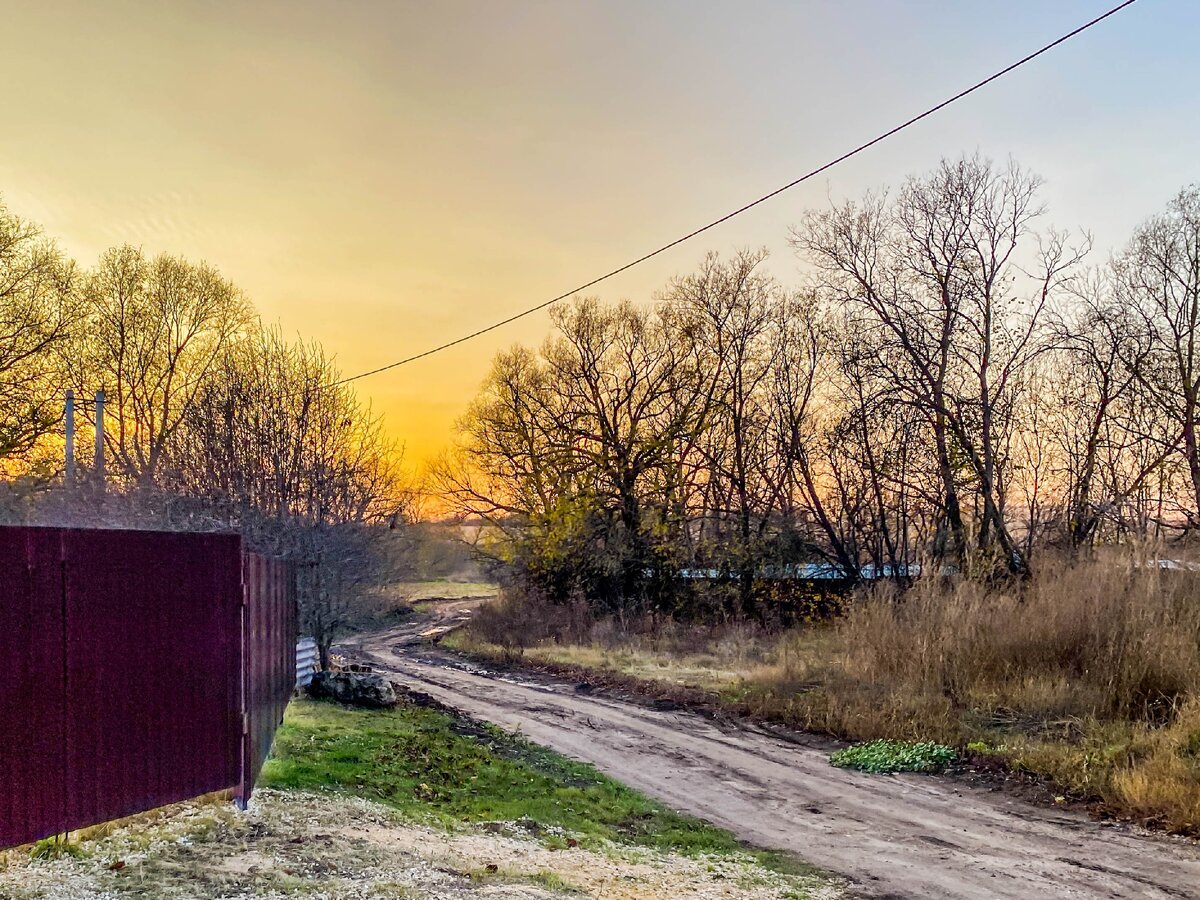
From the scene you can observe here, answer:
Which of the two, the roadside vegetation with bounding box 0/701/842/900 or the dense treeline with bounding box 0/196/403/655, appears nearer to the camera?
the roadside vegetation with bounding box 0/701/842/900

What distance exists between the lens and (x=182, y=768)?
5676 millimetres

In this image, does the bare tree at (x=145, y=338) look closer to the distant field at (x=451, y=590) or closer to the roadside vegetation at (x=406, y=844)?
the distant field at (x=451, y=590)

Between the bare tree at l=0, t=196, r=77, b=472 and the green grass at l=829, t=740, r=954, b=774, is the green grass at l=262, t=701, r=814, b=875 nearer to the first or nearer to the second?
the green grass at l=829, t=740, r=954, b=774

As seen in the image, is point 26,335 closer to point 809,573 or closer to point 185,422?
point 185,422

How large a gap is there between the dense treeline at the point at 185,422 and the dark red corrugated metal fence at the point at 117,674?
7107 mm

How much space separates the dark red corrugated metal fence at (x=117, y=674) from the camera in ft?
15.6

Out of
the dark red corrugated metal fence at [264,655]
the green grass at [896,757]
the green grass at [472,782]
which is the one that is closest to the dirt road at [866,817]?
the green grass at [896,757]

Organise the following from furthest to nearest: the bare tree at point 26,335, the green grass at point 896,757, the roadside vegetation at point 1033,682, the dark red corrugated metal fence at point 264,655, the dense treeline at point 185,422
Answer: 1. the bare tree at point 26,335
2. the dense treeline at point 185,422
3. the green grass at point 896,757
4. the roadside vegetation at point 1033,682
5. the dark red corrugated metal fence at point 264,655

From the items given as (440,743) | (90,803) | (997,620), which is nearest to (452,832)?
(90,803)

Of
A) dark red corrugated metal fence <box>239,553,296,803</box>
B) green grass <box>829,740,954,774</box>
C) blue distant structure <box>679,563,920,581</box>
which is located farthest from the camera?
blue distant structure <box>679,563,920,581</box>

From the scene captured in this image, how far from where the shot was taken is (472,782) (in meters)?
8.88

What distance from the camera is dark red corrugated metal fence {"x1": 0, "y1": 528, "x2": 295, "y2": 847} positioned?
4746 mm

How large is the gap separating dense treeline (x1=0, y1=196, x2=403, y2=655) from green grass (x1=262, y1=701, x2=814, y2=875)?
379 centimetres

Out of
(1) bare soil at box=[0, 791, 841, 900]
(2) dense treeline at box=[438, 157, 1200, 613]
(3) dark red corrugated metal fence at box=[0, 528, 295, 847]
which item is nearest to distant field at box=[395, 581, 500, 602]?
(2) dense treeline at box=[438, 157, 1200, 613]
